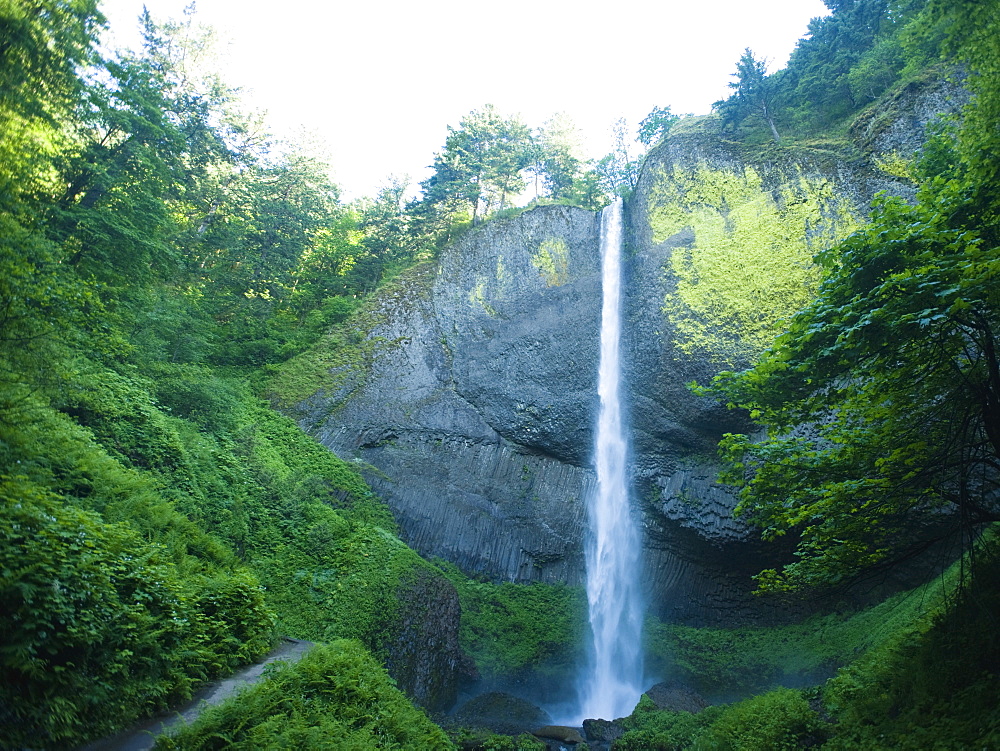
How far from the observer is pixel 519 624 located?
631 inches

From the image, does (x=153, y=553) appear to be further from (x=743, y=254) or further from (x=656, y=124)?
(x=656, y=124)

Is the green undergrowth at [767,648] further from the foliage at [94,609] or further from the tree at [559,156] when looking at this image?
the tree at [559,156]

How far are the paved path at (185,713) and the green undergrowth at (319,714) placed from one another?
0.60 ft

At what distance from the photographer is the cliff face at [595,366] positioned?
16.8 metres

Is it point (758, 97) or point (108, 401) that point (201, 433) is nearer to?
point (108, 401)

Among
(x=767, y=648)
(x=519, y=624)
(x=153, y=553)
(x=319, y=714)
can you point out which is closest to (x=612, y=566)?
(x=519, y=624)

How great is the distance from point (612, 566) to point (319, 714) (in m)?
13.0

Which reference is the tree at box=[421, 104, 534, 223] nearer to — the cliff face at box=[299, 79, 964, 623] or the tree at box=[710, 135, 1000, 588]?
the cliff face at box=[299, 79, 964, 623]

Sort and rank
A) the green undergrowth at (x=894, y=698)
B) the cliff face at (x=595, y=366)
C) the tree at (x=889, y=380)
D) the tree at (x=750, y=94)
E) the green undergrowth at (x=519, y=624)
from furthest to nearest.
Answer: the tree at (x=750, y=94), the cliff face at (x=595, y=366), the green undergrowth at (x=519, y=624), the green undergrowth at (x=894, y=698), the tree at (x=889, y=380)

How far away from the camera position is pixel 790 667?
553 inches

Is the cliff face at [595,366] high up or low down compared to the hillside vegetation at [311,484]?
up

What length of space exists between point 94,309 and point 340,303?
1236 cm

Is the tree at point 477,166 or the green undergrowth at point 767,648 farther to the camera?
the tree at point 477,166

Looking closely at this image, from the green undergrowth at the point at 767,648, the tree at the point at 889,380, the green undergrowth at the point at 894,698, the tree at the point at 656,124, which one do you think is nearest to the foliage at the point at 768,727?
the green undergrowth at the point at 894,698
